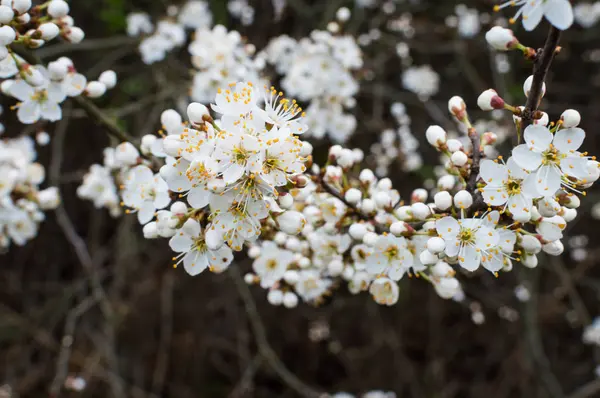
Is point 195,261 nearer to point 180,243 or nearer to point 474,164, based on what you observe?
point 180,243

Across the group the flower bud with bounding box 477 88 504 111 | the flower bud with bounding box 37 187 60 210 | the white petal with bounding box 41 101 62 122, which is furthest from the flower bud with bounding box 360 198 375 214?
the flower bud with bounding box 37 187 60 210

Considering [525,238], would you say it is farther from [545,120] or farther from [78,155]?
[78,155]

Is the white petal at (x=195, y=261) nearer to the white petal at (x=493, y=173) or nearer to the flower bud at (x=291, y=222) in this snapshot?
the flower bud at (x=291, y=222)

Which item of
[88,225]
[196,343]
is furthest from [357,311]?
[88,225]

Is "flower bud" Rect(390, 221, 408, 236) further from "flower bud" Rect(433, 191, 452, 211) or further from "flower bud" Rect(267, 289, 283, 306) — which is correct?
"flower bud" Rect(267, 289, 283, 306)

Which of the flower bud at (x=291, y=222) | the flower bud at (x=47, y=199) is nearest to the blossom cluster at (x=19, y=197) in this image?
the flower bud at (x=47, y=199)

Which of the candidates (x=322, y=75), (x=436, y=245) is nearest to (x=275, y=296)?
(x=436, y=245)
